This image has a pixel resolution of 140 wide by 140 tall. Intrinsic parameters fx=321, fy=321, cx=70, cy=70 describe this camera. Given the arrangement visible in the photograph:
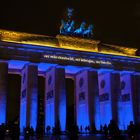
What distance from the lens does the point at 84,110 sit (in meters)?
49.3

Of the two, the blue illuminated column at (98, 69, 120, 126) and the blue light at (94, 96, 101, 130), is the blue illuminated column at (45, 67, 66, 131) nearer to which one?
the blue light at (94, 96, 101, 130)

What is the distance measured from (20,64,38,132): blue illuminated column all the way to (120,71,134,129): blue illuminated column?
14.8m

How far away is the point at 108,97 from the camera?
167 ft

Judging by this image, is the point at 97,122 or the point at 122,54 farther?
the point at 122,54

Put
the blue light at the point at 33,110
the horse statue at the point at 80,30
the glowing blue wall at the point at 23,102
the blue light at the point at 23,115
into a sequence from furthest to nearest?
the horse statue at the point at 80,30 < the glowing blue wall at the point at 23,102 < the blue light at the point at 23,115 < the blue light at the point at 33,110

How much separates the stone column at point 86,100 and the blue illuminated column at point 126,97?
5.94m

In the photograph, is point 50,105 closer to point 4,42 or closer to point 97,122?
point 97,122

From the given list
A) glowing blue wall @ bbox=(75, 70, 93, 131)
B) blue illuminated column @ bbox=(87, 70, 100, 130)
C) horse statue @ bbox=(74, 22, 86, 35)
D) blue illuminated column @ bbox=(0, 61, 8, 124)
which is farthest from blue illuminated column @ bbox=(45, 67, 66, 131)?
blue illuminated column @ bbox=(0, 61, 8, 124)

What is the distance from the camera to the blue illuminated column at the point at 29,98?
43.8 m

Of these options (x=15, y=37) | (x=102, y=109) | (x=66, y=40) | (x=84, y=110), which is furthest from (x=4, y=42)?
(x=102, y=109)

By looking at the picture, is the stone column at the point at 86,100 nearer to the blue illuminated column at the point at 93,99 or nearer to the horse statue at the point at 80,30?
the blue illuminated column at the point at 93,99

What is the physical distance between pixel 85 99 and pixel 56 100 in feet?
17.6

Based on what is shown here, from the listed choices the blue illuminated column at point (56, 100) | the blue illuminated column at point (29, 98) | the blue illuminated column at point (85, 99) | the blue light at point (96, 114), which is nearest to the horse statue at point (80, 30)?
the blue illuminated column at point (85, 99)

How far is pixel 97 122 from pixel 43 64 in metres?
11.8
